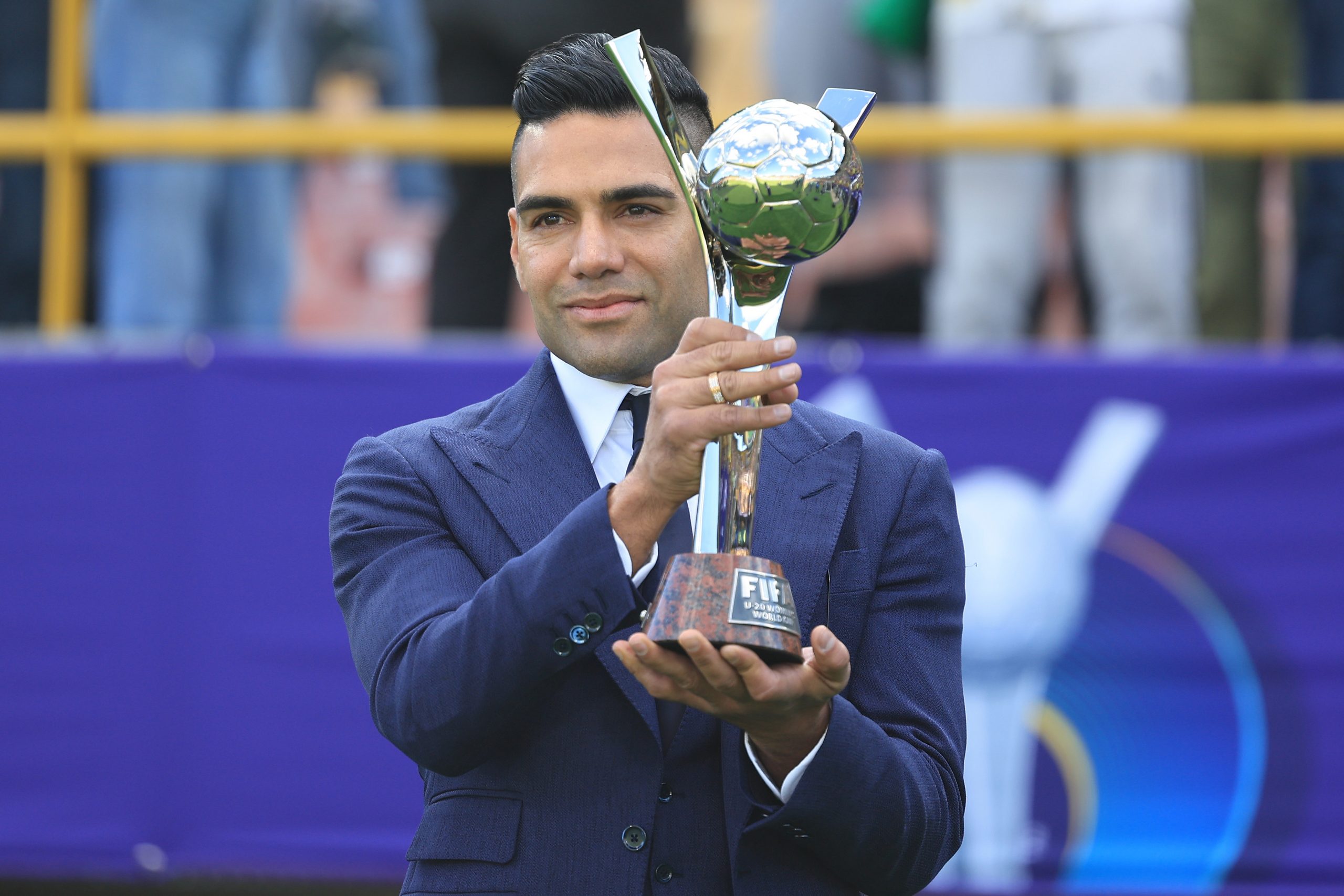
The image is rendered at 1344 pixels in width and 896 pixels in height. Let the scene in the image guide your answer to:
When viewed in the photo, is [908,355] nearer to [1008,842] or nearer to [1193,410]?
[1193,410]

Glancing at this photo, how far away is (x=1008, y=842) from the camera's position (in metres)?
3.90

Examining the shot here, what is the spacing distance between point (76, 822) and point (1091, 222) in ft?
10.1

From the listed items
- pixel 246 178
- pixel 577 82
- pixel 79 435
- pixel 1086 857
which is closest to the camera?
pixel 577 82

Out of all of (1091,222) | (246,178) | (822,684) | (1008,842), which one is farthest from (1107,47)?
(822,684)

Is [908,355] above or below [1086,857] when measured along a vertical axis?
above

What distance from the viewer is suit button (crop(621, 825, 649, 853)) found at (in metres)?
A: 1.75

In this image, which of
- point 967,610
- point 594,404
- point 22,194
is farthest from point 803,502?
point 22,194

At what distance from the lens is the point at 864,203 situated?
466 cm

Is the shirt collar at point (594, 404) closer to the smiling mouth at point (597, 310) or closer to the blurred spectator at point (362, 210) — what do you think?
the smiling mouth at point (597, 310)

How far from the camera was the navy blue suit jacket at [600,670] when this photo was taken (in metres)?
1.67

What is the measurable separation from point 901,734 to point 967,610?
2.13 metres

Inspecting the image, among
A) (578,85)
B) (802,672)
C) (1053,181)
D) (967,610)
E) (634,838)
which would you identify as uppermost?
(1053,181)

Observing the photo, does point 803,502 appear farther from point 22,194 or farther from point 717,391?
point 22,194

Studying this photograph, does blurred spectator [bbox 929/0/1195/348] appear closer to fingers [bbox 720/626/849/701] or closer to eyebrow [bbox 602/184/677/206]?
eyebrow [bbox 602/184/677/206]
